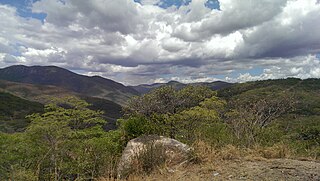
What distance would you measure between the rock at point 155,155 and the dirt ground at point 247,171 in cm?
58

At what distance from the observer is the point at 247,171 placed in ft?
19.9

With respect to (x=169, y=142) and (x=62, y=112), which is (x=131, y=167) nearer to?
(x=169, y=142)

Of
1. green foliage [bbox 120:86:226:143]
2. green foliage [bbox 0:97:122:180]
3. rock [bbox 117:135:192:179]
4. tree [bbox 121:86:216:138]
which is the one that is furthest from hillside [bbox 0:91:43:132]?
rock [bbox 117:135:192:179]

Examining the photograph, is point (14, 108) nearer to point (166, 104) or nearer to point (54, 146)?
point (166, 104)

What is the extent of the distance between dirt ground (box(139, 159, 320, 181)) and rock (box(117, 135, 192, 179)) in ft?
1.90

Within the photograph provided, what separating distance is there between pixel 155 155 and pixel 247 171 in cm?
238

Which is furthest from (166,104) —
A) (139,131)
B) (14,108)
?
(14,108)

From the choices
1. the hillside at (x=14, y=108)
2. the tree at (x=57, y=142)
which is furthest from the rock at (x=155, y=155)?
the hillside at (x=14, y=108)

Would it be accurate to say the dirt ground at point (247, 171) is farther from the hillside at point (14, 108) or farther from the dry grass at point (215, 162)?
the hillside at point (14, 108)

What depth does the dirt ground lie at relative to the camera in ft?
18.5

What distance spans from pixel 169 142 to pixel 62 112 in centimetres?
693

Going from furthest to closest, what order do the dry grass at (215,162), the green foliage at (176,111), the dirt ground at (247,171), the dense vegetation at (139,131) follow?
1. the green foliage at (176,111)
2. the dense vegetation at (139,131)
3. the dry grass at (215,162)
4. the dirt ground at (247,171)

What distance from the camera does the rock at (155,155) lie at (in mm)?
7422

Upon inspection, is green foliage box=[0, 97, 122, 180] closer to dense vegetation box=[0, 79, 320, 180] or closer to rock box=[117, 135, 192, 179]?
dense vegetation box=[0, 79, 320, 180]
